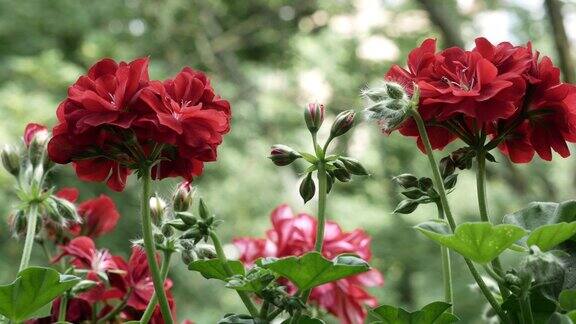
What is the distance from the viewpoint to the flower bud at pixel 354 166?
55 cm

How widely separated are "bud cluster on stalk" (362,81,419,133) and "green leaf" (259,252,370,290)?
94mm

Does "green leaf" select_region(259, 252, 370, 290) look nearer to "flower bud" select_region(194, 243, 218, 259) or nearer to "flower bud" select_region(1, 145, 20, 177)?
"flower bud" select_region(194, 243, 218, 259)

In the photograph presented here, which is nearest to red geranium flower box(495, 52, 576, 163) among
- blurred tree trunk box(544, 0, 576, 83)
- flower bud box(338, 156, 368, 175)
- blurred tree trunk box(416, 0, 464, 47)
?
flower bud box(338, 156, 368, 175)

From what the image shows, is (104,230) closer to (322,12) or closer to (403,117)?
(403,117)

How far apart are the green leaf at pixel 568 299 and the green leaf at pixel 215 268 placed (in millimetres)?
206

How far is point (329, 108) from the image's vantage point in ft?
15.5

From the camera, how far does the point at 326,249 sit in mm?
837

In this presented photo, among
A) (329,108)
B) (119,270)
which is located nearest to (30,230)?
(119,270)

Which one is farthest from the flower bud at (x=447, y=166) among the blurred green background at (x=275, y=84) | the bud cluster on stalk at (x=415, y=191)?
the blurred green background at (x=275, y=84)

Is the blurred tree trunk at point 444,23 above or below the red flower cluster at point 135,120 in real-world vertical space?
above

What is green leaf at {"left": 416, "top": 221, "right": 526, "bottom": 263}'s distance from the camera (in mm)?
472

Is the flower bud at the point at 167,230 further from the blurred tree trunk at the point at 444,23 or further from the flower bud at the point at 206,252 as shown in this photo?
the blurred tree trunk at the point at 444,23

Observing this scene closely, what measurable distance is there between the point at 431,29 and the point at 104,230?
4.10m

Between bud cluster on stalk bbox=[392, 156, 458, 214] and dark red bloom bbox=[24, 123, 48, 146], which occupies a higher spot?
dark red bloom bbox=[24, 123, 48, 146]
